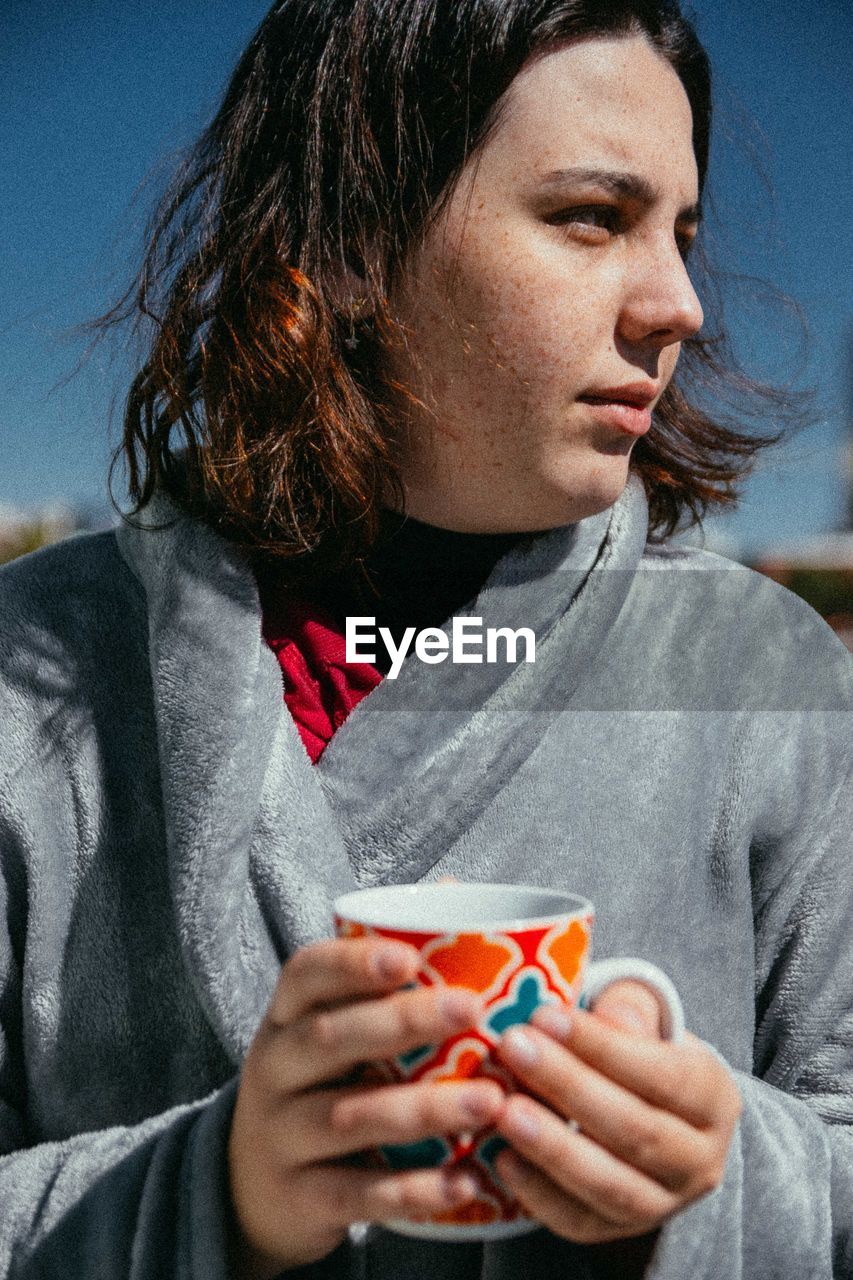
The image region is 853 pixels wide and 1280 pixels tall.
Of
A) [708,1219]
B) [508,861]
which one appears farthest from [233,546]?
[708,1219]

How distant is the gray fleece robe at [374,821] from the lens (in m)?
1.04

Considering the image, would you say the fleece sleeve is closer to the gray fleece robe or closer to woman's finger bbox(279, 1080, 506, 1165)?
the gray fleece robe

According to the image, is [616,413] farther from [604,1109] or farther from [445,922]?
[604,1109]

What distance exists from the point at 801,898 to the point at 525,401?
23.3 inches

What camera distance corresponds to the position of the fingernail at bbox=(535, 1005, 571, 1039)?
66 cm

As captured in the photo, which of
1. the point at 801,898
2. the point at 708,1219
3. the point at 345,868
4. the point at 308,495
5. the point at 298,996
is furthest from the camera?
the point at 308,495

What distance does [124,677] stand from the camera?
4.02ft

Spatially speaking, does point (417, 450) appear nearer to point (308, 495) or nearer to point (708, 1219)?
point (308, 495)

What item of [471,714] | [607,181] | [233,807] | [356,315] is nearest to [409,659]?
[471,714]

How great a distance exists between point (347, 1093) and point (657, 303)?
0.82 metres

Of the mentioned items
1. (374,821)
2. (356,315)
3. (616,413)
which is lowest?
(374,821)

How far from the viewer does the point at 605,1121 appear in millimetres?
659

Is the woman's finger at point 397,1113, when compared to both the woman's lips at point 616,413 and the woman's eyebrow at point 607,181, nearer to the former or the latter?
the woman's lips at point 616,413

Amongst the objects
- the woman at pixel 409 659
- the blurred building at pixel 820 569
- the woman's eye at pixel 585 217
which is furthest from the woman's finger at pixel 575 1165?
the blurred building at pixel 820 569
